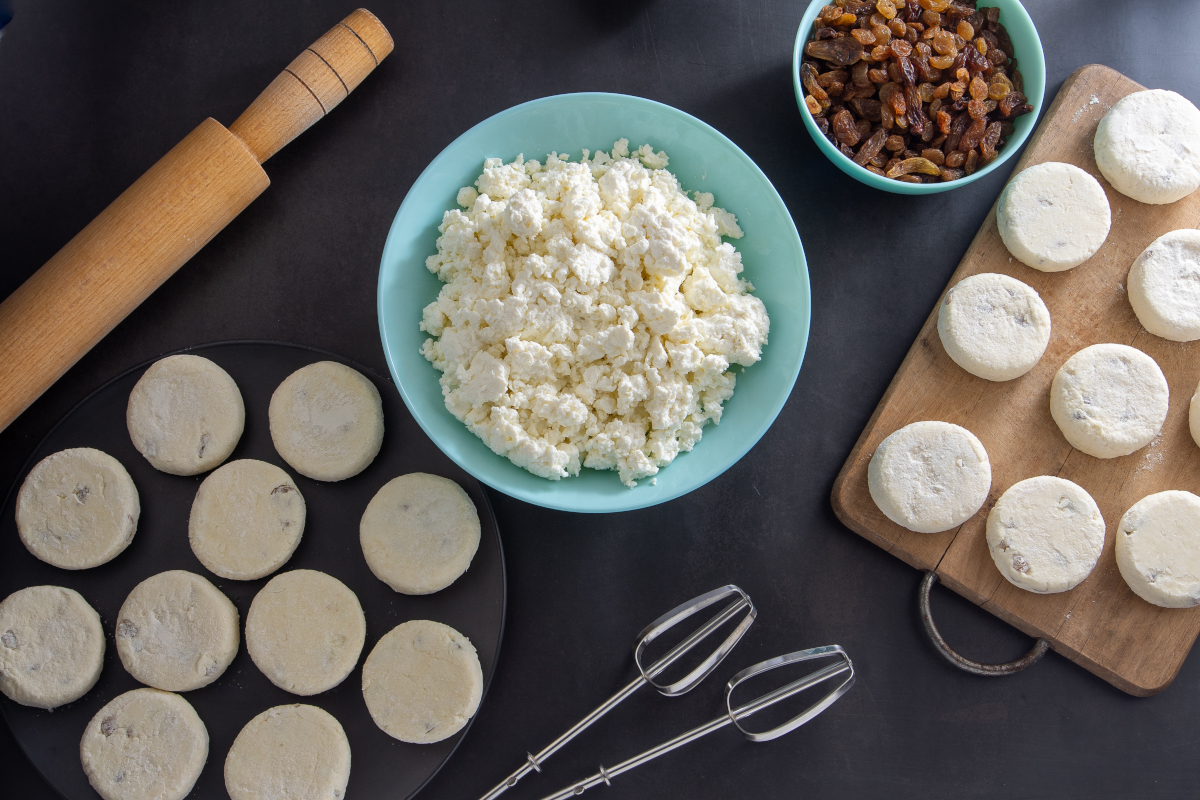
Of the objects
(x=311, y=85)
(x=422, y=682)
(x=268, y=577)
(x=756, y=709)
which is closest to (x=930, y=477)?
(x=756, y=709)

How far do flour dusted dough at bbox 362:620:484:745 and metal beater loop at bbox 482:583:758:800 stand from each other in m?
0.17

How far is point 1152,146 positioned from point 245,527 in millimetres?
2041

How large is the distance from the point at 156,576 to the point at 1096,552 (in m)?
1.91

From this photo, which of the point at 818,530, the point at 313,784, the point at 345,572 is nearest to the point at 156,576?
the point at 345,572

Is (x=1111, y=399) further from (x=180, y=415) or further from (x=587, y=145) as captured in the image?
(x=180, y=415)

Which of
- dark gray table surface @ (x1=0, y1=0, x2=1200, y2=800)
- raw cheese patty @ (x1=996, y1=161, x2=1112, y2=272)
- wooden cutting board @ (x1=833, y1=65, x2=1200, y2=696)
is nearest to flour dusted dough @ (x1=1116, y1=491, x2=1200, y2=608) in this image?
wooden cutting board @ (x1=833, y1=65, x2=1200, y2=696)

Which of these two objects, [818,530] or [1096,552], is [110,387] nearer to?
[818,530]

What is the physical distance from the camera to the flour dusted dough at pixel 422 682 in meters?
1.44

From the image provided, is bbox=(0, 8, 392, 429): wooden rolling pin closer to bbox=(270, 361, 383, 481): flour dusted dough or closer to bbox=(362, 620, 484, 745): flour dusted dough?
bbox=(270, 361, 383, 481): flour dusted dough

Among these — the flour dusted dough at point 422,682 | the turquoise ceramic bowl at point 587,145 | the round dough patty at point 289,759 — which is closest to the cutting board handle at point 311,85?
the turquoise ceramic bowl at point 587,145

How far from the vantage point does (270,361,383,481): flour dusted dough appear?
145 centimetres

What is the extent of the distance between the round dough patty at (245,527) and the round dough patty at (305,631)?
0.06 meters

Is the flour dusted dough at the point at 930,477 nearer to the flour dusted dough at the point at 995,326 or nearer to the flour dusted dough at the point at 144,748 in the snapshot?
the flour dusted dough at the point at 995,326

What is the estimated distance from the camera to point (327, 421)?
1.45m
